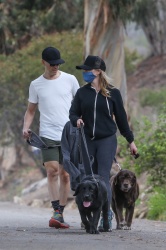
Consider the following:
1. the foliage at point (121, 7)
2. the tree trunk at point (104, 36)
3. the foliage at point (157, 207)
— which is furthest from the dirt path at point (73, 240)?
the tree trunk at point (104, 36)

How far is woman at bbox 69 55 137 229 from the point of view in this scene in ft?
37.5

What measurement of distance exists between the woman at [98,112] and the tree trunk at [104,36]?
43.7ft

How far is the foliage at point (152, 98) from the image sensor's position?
41.5 metres

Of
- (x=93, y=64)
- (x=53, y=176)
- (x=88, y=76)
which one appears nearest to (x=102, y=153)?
(x=88, y=76)

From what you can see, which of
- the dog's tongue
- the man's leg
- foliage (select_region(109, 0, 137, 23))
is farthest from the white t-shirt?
foliage (select_region(109, 0, 137, 23))

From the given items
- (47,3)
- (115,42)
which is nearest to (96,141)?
(115,42)

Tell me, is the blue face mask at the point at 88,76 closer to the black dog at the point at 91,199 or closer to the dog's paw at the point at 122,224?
the black dog at the point at 91,199

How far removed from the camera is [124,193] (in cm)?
1265

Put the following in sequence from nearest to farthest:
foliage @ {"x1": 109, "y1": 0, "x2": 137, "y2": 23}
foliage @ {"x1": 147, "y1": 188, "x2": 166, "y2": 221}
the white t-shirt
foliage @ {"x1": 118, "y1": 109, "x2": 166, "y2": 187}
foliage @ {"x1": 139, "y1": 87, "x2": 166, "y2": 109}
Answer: the white t-shirt → foliage @ {"x1": 147, "y1": 188, "x2": 166, "y2": 221} → foliage @ {"x1": 118, "y1": 109, "x2": 166, "y2": 187} → foliage @ {"x1": 109, "y1": 0, "x2": 137, "y2": 23} → foliage @ {"x1": 139, "y1": 87, "x2": 166, "y2": 109}

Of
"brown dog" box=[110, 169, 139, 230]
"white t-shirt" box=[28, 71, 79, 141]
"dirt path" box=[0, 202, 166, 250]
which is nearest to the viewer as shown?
"dirt path" box=[0, 202, 166, 250]

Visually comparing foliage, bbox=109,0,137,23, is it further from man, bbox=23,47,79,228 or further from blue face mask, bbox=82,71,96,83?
blue face mask, bbox=82,71,96,83

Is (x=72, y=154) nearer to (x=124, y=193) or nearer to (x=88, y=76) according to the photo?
(x=88, y=76)

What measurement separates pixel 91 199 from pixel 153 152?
26.6ft

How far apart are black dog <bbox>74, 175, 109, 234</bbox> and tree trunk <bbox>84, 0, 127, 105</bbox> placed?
558 inches
